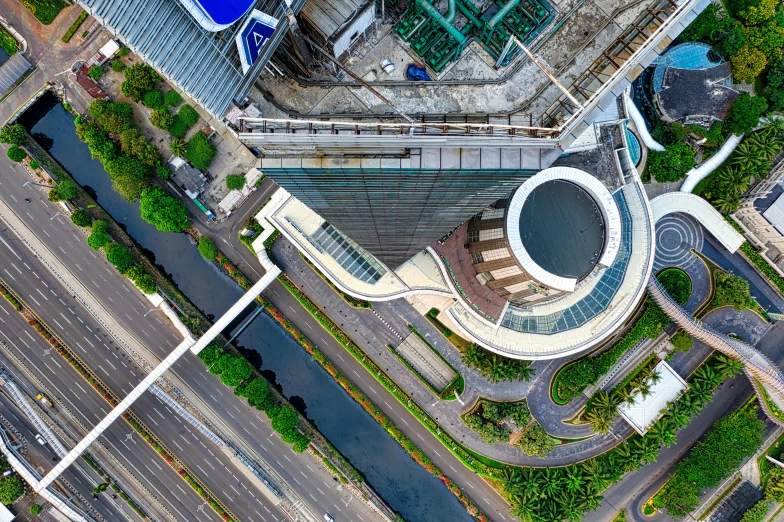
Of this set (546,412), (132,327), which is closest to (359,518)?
(546,412)

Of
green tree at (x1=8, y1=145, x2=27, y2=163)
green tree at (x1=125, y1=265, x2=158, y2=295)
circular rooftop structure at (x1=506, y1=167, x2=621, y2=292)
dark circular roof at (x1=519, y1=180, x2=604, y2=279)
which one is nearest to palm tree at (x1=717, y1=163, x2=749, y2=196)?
circular rooftop structure at (x1=506, y1=167, x2=621, y2=292)

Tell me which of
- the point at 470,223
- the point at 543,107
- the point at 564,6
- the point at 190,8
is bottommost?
the point at 190,8

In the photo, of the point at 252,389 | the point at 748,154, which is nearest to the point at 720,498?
the point at 748,154

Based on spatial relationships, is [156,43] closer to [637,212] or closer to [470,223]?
[470,223]

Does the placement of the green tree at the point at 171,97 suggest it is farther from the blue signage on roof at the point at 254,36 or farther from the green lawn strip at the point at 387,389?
the blue signage on roof at the point at 254,36

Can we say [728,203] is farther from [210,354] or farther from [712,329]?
[210,354]

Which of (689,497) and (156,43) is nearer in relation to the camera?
(156,43)
